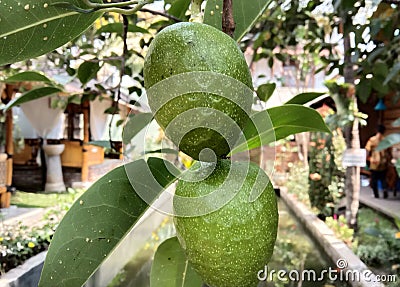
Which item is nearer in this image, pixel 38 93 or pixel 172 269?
pixel 172 269

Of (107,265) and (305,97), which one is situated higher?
(305,97)

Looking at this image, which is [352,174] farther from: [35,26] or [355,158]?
[35,26]

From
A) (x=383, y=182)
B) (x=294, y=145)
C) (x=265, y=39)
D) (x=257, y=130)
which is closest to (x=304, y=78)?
(x=294, y=145)

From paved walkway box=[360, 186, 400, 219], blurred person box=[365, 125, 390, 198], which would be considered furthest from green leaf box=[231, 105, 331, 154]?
blurred person box=[365, 125, 390, 198]

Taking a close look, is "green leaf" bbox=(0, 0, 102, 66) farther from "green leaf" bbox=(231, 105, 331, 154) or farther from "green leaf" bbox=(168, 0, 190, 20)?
"green leaf" bbox=(168, 0, 190, 20)

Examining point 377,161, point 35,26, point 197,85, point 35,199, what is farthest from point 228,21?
point 35,199

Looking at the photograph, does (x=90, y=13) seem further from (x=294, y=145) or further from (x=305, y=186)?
(x=294, y=145)
